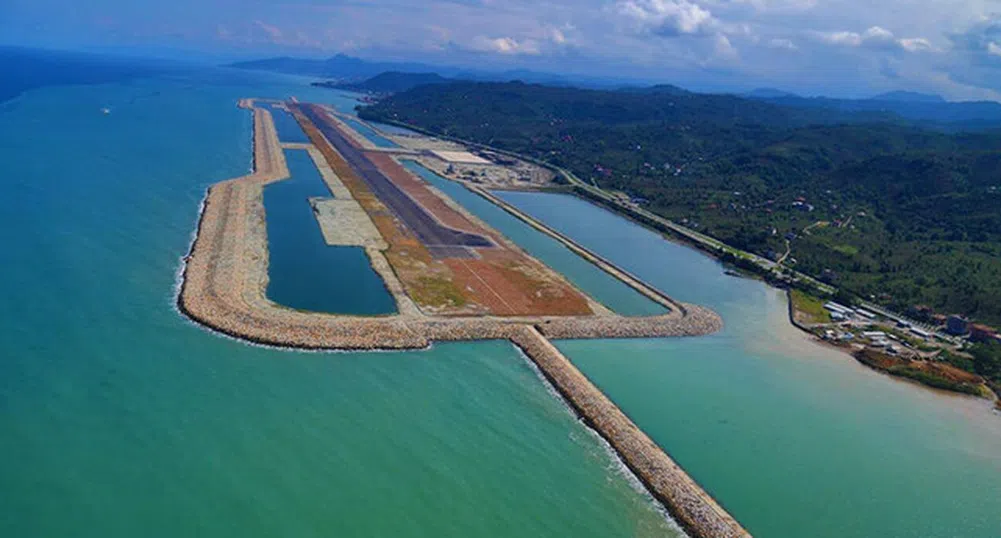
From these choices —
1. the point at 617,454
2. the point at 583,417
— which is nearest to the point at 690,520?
the point at 617,454

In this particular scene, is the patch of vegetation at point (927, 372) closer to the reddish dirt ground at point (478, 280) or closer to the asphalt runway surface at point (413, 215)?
the reddish dirt ground at point (478, 280)

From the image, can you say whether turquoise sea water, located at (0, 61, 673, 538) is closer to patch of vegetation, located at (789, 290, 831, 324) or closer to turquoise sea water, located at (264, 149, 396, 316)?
turquoise sea water, located at (264, 149, 396, 316)

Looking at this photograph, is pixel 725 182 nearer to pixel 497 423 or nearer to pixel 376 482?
pixel 497 423

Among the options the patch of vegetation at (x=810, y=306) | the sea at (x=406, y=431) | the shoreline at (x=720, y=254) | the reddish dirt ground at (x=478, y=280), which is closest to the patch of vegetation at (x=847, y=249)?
the shoreline at (x=720, y=254)

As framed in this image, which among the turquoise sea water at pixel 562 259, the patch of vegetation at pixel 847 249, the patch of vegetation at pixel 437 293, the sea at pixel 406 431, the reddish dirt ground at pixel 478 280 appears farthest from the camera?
the patch of vegetation at pixel 847 249

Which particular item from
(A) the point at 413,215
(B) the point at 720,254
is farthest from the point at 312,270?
(B) the point at 720,254

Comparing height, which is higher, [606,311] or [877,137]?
[877,137]
